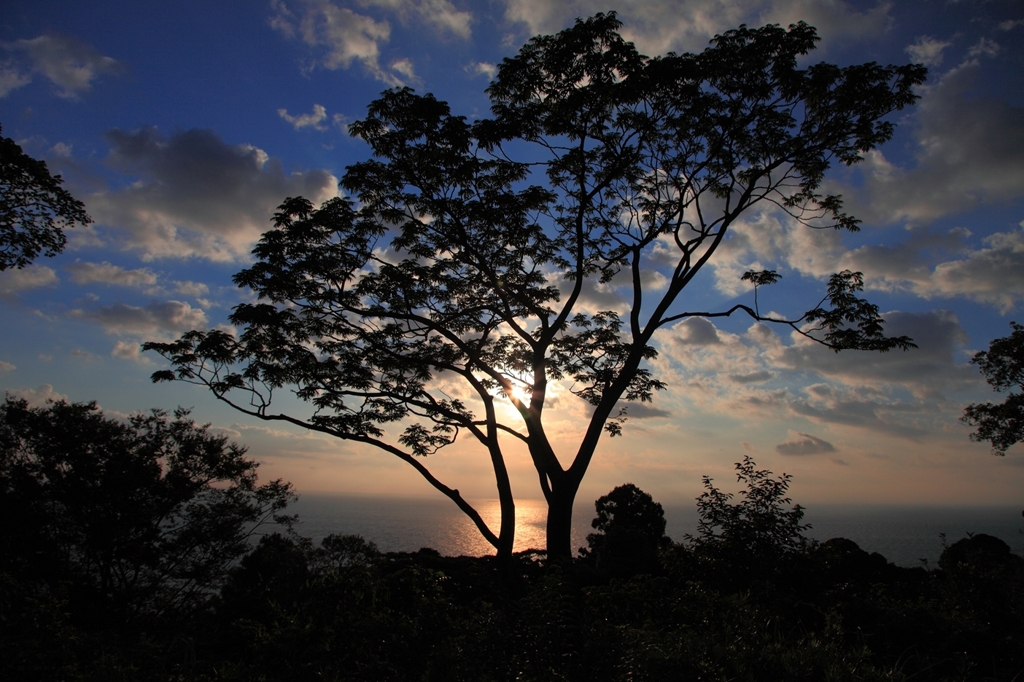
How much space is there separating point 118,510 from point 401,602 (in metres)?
15.9

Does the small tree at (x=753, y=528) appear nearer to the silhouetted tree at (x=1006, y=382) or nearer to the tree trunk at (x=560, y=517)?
the tree trunk at (x=560, y=517)

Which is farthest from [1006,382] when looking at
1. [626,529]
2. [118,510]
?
[118,510]

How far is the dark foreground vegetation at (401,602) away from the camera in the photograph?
400 cm

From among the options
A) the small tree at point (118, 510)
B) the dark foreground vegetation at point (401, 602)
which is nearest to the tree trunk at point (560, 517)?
the dark foreground vegetation at point (401, 602)

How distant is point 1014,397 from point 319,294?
97.1 ft

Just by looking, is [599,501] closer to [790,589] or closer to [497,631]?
[790,589]

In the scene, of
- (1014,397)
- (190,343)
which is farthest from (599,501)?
(190,343)

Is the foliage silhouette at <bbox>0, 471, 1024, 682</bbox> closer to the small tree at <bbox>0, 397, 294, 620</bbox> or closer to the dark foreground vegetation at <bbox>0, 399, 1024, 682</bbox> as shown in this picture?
the dark foreground vegetation at <bbox>0, 399, 1024, 682</bbox>

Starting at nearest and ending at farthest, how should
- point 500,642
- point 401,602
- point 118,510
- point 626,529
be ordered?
1. point 500,642
2. point 401,602
3. point 118,510
4. point 626,529

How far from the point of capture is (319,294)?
12164 millimetres

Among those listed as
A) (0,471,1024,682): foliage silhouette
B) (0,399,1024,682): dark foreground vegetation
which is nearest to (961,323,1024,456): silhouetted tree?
(0,399,1024,682): dark foreground vegetation

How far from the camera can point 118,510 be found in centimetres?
1591

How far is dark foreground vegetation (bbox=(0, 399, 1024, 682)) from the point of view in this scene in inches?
157

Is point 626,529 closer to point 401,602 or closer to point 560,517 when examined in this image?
point 560,517
